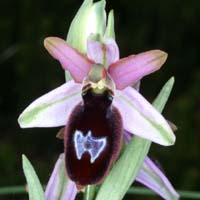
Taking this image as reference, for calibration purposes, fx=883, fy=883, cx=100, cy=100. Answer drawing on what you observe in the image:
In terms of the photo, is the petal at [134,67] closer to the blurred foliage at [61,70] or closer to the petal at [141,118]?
Result: the petal at [141,118]

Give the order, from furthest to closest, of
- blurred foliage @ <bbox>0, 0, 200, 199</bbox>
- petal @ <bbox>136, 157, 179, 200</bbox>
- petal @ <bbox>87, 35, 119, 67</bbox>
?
blurred foliage @ <bbox>0, 0, 200, 199</bbox>, petal @ <bbox>136, 157, 179, 200</bbox>, petal @ <bbox>87, 35, 119, 67</bbox>

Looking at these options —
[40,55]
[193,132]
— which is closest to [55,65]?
[40,55]

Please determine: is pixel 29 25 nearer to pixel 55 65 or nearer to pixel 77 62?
pixel 55 65

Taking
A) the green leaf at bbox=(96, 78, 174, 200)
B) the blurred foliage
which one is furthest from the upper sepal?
the blurred foliage

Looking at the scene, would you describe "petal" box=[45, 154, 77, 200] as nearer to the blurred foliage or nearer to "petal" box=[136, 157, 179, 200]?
"petal" box=[136, 157, 179, 200]

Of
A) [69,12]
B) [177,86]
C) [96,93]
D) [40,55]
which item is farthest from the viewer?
[177,86]

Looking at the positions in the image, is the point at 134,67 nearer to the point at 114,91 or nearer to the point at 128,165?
the point at 114,91
